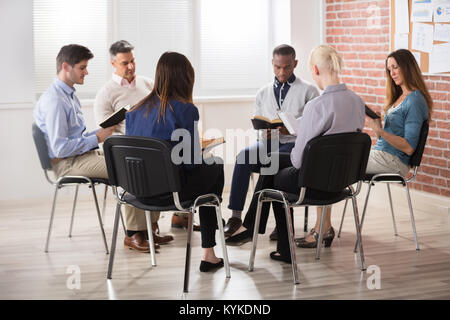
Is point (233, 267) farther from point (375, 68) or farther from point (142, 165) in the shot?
point (375, 68)

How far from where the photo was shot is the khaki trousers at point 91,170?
4395 millimetres

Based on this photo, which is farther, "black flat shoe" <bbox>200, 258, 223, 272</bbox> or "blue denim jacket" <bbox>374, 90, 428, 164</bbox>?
"blue denim jacket" <bbox>374, 90, 428, 164</bbox>

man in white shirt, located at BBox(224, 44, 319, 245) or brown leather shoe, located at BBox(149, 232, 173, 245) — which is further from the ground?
man in white shirt, located at BBox(224, 44, 319, 245)

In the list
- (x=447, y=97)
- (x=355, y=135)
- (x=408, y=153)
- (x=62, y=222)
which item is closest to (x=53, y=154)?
(x=62, y=222)

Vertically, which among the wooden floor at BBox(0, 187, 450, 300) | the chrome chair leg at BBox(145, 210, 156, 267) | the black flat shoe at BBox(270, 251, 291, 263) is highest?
the chrome chair leg at BBox(145, 210, 156, 267)

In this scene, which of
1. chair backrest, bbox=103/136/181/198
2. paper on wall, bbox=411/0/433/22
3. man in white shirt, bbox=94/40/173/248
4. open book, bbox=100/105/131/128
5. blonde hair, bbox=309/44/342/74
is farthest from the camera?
paper on wall, bbox=411/0/433/22

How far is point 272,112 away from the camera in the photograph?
4891 millimetres

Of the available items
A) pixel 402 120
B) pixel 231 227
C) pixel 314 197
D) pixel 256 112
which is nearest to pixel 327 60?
pixel 314 197

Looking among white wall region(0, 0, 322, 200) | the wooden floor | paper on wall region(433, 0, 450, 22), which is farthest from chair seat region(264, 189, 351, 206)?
white wall region(0, 0, 322, 200)

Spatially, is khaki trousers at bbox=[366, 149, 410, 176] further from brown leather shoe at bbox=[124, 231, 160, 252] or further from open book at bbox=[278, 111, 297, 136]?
brown leather shoe at bbox=[124, 231, 160, 252]

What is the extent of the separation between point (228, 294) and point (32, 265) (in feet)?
4.40

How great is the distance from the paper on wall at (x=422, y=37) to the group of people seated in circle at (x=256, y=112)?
0.72m

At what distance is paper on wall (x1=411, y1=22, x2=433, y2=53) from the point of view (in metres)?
5.24

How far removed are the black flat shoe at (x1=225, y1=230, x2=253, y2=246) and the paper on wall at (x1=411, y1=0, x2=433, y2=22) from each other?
2222 millimetres
